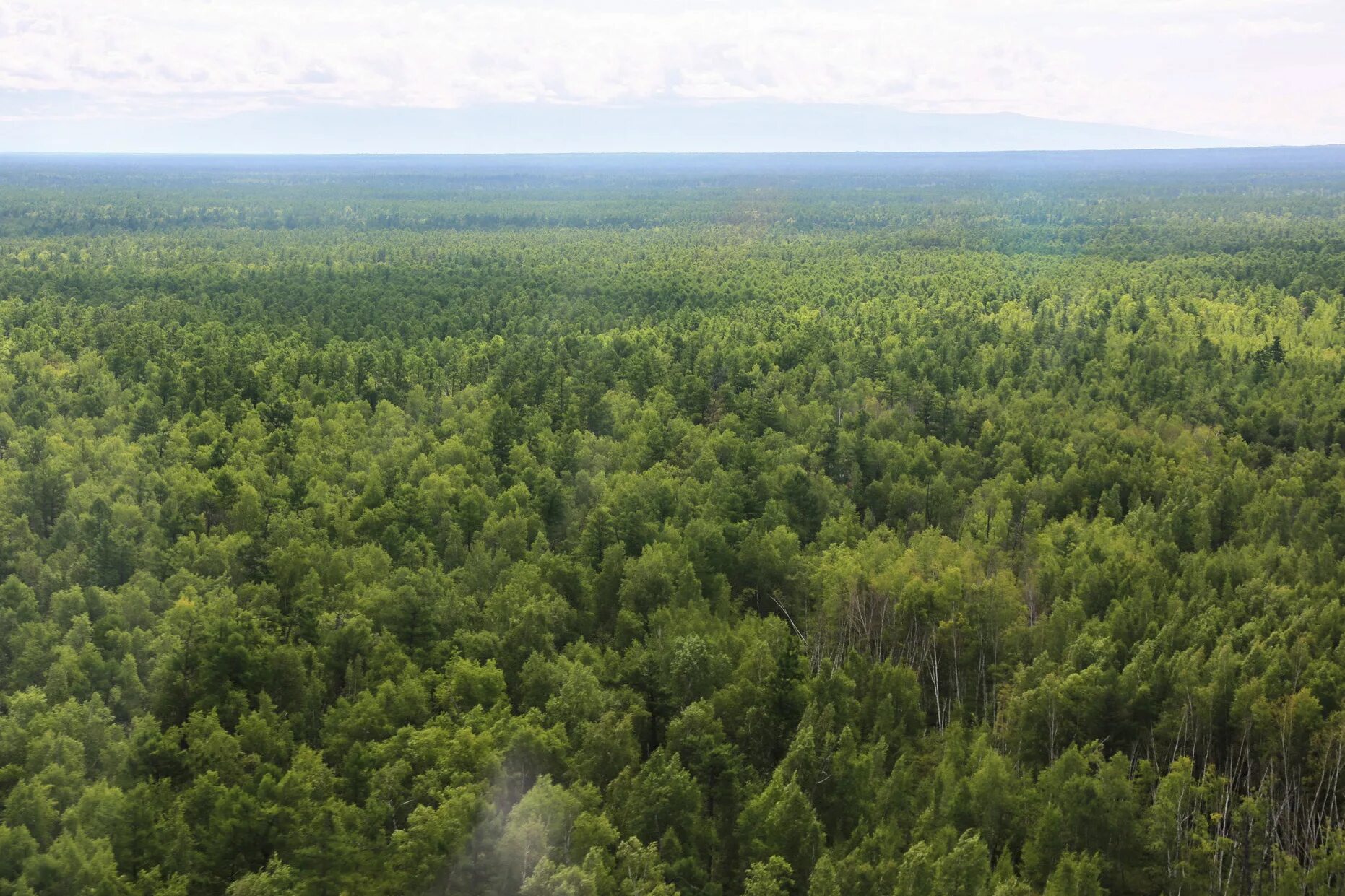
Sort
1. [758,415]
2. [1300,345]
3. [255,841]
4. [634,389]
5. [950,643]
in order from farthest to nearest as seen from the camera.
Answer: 1. [1300,345]
2. [634,389]
3. [758,415]
4. [950,643]
5. [255,841]

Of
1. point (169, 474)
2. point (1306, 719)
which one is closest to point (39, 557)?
point (169, 474)

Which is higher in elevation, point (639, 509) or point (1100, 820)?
point (639, 509)

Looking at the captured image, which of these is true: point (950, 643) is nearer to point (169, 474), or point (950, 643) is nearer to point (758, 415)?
point (758, 415)

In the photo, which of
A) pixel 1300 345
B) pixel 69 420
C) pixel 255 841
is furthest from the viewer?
pixel 1300 345

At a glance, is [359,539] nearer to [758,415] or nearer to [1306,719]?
[758,415]

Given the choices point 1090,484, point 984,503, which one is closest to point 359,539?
point 984,503

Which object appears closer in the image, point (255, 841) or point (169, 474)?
point (255, 841)
